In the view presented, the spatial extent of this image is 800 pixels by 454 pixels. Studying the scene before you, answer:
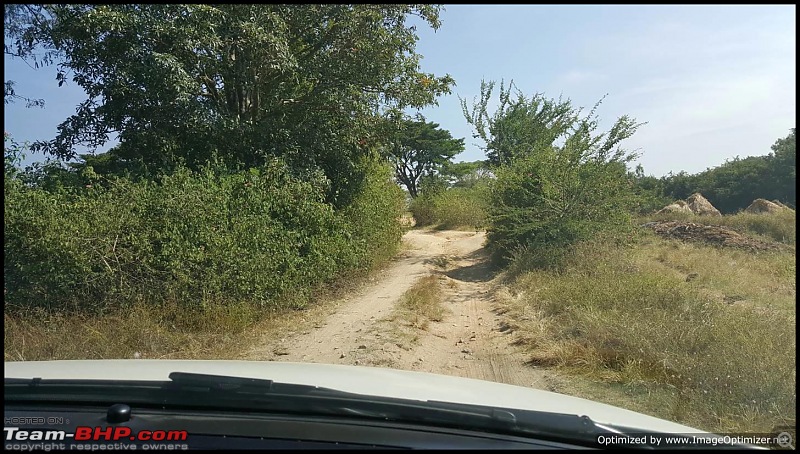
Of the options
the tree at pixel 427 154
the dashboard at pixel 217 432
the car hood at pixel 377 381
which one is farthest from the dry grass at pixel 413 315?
the tree at pixel 427 154

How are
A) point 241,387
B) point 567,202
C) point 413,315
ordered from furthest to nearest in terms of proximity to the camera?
point 567,202
point 413,315
point 241,387

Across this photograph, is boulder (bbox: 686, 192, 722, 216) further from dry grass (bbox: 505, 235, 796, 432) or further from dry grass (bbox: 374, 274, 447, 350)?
dry grass (bbox: 374, 274, 447, 350)

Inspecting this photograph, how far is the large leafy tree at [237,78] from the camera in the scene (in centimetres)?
929

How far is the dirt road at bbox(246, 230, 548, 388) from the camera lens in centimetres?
680

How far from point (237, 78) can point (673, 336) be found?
8371 millimetres

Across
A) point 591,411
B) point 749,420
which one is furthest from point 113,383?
point 749,420

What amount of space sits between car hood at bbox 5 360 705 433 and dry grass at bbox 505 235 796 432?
1.89 meters

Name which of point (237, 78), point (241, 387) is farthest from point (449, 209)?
point (241, 387)

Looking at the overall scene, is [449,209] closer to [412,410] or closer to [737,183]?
[737,183]

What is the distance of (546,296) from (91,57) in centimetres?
825

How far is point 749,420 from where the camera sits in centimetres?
428

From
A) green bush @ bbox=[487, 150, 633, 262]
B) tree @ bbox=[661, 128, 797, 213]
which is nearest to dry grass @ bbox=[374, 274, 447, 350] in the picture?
green bush @ bbox=[487, 150, 633, 262]

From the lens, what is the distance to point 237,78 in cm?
1097

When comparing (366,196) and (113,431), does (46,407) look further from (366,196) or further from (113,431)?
(366,196)
